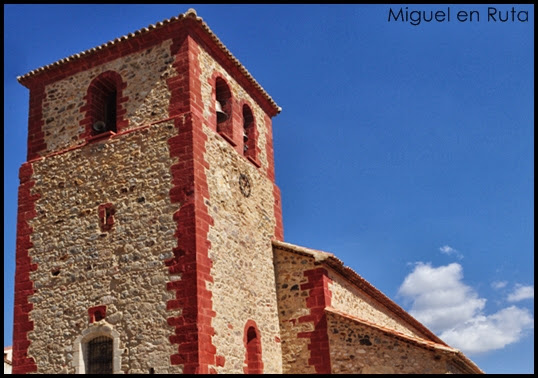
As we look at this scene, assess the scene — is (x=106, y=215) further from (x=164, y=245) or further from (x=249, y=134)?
(x=249, y=134)

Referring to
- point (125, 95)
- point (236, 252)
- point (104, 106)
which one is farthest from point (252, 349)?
point (104, 106)

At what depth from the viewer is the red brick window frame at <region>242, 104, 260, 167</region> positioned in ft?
53.5

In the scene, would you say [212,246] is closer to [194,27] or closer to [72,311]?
[72,311]

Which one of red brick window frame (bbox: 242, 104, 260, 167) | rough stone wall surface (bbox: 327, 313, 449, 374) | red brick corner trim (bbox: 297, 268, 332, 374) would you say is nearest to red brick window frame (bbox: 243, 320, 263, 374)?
red brick corner trim (bbox: 297, 268, 332, 374)

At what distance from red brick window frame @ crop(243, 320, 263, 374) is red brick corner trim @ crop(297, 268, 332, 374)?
1157 millimetres

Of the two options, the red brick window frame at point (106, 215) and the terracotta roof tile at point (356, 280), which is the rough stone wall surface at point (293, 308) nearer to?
the terracotta roof tile at point (356, 280)

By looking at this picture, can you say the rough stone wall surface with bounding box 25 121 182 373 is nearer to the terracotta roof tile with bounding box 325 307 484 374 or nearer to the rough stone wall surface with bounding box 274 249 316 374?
the rough stone wall surface with bounding box 274 249 316 374

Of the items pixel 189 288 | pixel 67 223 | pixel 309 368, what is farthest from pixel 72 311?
pixel 309 368

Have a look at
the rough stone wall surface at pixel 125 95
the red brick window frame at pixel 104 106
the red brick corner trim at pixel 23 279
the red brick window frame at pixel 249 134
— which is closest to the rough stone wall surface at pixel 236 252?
the red brick window frame at pixel 249 134

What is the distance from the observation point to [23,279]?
1365 cm

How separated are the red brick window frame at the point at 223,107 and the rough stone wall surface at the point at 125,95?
1607mm

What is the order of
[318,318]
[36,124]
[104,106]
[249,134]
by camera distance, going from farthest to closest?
[249,134], [36,124], [104,106], [318,318]

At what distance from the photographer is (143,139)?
13.5 m

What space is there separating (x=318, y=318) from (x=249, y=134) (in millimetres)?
5286
